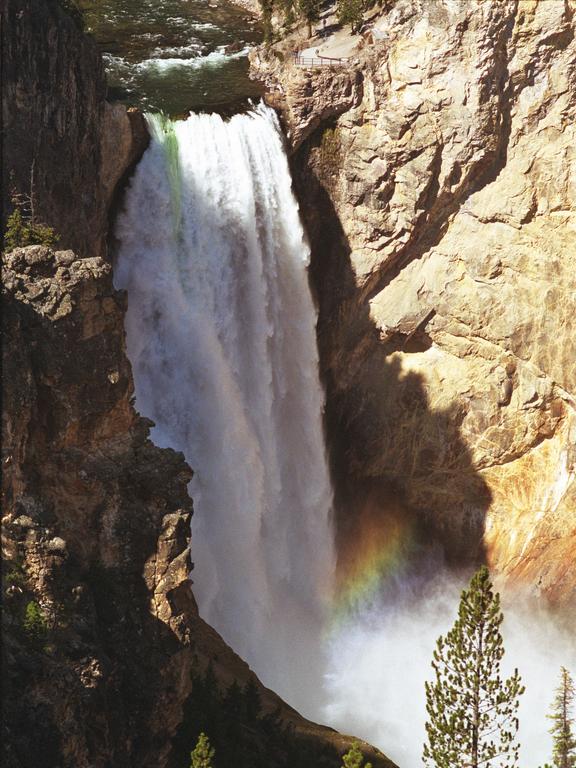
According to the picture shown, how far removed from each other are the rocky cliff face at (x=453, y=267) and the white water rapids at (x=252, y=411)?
2149 mm

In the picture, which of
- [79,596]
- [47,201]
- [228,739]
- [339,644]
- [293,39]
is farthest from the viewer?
[293,39]

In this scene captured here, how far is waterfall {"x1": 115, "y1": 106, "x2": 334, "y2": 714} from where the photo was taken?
37.9 meters

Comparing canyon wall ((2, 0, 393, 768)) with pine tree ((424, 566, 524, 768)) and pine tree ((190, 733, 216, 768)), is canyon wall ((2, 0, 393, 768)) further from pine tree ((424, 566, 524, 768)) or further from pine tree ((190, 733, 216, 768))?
pine tree ((424, 566, 524, 768))

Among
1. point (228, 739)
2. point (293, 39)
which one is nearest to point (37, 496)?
point (228, 739)

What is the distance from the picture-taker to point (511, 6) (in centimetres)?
3831

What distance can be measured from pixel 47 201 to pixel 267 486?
15367 millimetres

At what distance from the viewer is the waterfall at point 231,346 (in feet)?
124

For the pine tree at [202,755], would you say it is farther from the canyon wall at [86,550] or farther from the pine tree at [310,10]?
the pine tree at [310,10]

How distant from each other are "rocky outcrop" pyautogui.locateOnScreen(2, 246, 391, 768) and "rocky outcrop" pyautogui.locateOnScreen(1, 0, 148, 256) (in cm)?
645

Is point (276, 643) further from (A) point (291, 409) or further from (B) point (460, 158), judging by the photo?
(B) point (460, 158)

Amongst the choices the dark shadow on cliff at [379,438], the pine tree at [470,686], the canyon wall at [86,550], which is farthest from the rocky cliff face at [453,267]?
the pine tree at [470,686]

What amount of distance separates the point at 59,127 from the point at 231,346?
11128 mm

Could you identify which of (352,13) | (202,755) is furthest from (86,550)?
(352,13)

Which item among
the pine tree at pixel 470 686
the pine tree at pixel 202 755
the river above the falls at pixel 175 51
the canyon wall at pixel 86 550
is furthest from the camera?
→ the river above the falls at pixel 175 51
